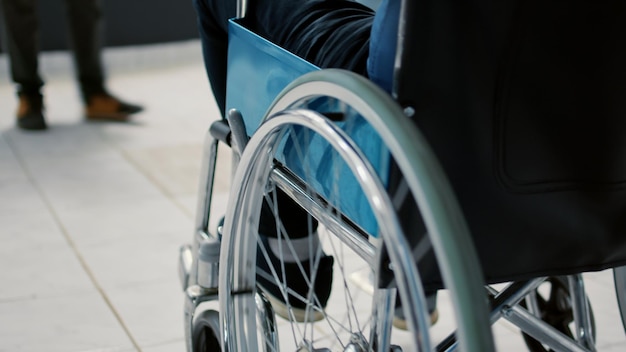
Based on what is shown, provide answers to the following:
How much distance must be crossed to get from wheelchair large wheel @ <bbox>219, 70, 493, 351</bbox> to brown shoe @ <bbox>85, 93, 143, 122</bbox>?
207 cm

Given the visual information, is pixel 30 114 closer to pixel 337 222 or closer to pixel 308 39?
pixel 308 39

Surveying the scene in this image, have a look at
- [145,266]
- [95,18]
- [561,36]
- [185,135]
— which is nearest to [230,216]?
[561,36]

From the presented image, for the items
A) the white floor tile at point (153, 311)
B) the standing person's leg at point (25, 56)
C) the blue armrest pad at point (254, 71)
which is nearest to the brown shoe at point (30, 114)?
→ the standing person's leg at point (25, 56)

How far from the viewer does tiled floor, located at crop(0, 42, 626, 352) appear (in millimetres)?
1855

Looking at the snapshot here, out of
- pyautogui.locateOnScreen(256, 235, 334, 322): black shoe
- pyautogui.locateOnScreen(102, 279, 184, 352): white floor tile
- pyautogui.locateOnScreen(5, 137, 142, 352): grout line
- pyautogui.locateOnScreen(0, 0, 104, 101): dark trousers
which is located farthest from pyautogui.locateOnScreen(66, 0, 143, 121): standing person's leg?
pyautogui.locateOnScreen(256, 235, 334, 322): black shoe

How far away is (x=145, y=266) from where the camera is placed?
219 cm

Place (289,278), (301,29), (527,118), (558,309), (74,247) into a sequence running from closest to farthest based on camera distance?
(527,118), (301,29), (289,278), (558,309), (74,247)

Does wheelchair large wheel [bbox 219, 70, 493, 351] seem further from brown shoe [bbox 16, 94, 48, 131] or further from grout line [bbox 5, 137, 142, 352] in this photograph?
brown shoe [bbox 16, 94, 48, 131]

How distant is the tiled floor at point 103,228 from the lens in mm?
1855

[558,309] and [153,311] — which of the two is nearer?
[558,309]

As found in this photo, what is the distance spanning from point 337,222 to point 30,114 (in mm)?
2580

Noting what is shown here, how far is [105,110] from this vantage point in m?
3.55

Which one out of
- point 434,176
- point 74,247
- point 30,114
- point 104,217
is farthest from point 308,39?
point 30,114

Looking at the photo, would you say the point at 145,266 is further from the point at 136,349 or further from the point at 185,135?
the point at 185,135
